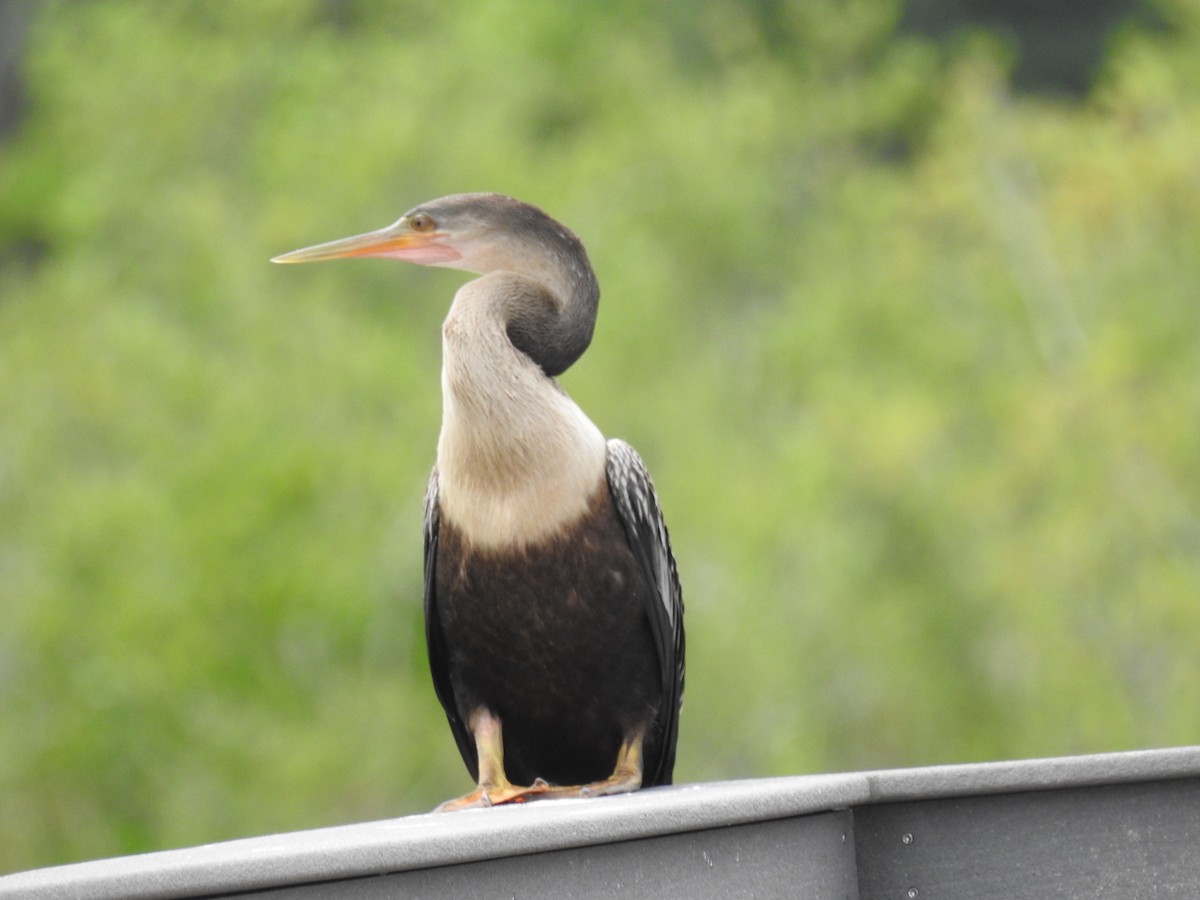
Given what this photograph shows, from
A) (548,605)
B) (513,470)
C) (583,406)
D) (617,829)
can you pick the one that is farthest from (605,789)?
(583,406)

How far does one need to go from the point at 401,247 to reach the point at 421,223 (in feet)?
0.22

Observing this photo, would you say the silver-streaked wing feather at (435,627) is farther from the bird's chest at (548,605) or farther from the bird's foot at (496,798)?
the bird's foot at (496,798)

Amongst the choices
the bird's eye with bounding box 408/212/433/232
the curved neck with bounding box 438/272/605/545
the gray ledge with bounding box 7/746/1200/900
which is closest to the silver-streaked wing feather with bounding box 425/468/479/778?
the curved neck with bounding box 438/272/605/545

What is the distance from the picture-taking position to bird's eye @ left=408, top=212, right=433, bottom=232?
3.59 meters

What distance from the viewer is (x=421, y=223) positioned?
142 inches

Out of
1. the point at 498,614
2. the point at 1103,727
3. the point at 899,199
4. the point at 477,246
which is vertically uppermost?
the point at 899,199

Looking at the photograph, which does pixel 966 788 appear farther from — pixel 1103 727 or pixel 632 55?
pixel 632 55

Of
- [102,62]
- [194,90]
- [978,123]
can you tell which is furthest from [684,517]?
[102,62]

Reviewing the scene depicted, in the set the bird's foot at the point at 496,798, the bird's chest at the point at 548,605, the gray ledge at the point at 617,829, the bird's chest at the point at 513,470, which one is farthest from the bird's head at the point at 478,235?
the gray ledge at the point at 617,829

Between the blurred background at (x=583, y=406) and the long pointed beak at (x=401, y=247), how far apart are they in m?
12.3

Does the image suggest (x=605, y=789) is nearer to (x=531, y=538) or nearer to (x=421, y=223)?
(x=531, y=538)

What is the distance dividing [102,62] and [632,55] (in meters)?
7.41

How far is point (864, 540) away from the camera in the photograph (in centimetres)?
1806

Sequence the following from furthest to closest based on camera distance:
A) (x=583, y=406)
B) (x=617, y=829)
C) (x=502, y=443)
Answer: (x=583, y=406) → (x=502, y=443) → (x=617, y=829)
